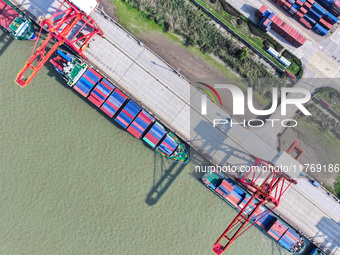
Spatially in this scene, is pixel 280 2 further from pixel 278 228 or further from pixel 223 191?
pixel 278 228

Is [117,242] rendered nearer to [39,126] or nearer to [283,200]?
[39,126]

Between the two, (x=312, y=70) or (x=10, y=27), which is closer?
(x=10, y=27)

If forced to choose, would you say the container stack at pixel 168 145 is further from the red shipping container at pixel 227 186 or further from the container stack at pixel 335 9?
the container stack at pixel 335 9

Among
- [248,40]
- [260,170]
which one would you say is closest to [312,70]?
[248,40]

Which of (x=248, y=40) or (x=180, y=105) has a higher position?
(x=248, y=40)

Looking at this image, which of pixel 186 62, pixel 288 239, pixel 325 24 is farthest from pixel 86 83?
pixel 288 239

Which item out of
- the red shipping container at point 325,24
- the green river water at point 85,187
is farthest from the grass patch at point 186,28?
the green river water at point 85,187

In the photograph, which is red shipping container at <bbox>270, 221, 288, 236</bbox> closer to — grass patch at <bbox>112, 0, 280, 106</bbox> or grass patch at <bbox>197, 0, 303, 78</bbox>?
grass patch at <bbox>112, 0, 280, 106</bbox>

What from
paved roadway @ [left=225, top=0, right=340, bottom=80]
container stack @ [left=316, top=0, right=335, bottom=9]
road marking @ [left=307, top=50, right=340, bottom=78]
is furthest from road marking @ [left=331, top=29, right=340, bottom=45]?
container stack @ [left=316, top=0, right=335, bottom=9]
